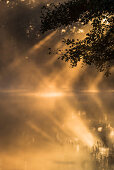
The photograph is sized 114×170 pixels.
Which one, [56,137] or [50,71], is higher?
[50,71]

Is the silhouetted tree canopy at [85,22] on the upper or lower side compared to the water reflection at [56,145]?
upper

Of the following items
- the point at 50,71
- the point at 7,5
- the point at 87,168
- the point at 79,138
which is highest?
the point at 7,5

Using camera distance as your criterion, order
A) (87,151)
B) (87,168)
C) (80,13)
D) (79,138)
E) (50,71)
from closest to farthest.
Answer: (87,168), (87,151), (79,138), (80,13), (50,71)

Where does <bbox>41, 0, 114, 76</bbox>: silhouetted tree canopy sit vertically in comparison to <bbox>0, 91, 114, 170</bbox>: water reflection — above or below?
above

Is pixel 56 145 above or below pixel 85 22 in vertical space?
below

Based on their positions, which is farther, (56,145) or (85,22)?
(85,22)

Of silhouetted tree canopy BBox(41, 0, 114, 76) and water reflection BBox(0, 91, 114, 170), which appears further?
silhouetted tree canopy BBox(41, 0, 114, 76)

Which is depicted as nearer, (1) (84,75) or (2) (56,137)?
(2) (56,137)

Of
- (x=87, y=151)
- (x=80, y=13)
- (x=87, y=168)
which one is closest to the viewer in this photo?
(x=87, y=168)

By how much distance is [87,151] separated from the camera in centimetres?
1127

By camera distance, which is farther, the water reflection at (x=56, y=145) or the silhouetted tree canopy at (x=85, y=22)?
the silhouetted tree canopy at (x=85, y=22)

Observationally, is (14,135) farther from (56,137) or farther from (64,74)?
(64,74)

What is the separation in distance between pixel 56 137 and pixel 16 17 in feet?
195

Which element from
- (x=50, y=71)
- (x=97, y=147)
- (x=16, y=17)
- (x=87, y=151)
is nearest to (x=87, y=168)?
(x=87, y=151)
